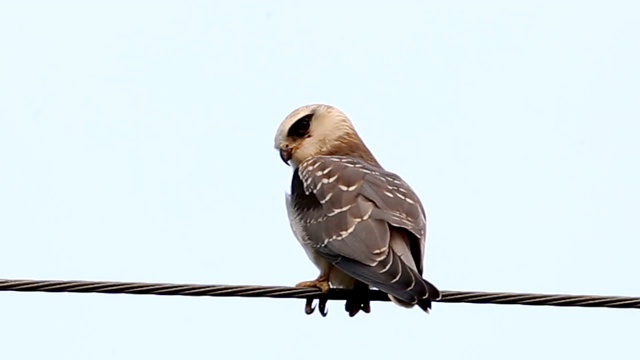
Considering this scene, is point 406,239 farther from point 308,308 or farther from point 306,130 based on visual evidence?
point 306,130

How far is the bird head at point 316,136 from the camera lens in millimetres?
7445

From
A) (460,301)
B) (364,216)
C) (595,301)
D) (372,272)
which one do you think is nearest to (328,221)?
(364,216)

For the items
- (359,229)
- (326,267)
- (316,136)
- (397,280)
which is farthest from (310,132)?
(397,280)

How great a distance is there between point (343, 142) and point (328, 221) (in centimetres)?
159

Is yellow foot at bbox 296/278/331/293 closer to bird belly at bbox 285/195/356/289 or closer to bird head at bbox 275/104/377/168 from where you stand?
bird belly at bbox 285/195/356/289

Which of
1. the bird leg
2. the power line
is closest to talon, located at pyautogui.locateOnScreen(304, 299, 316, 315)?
the bird leg

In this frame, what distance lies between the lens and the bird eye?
7.54 meters

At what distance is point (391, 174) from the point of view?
6.59 m

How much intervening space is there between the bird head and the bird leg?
56.7 inches

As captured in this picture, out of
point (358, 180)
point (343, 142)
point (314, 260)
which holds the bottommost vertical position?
point (314, 260)

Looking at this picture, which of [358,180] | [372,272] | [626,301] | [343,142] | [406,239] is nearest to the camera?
[626,301]

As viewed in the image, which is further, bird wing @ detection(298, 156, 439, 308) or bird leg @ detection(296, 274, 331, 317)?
bird leg @ detection(296, 274, 331, 317)

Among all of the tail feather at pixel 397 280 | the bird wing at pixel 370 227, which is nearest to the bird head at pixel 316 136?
the bird wing at pixel 370 227

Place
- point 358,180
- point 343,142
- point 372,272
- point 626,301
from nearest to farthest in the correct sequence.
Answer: point 626,301
point 372,272
point 358,180
point 343,142
